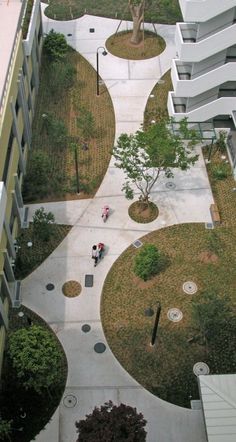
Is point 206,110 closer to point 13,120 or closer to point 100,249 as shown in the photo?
point 100,249

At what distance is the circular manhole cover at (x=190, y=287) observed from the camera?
35250mm

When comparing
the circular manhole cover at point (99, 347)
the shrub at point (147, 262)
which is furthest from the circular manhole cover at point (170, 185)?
the circular manhole cover at point (99, 347)

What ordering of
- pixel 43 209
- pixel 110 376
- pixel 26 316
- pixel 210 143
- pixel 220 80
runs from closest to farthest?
pixel 110 376
pixel 26 316
pixel 43 209
pixel 220 80
pixel 210 143

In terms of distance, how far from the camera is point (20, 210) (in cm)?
3941

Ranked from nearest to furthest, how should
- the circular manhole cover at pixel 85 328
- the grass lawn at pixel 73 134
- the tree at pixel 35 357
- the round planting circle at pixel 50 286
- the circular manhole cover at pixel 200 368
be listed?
the tree at pixel 35 357
the circular manhole cover at pixel 200 368
the circular manhole cover at pixel 85 328
the round planting circle at pixel 50 286
the grass lawn at pixel 73 134

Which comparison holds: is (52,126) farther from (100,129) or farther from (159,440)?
(159,440)

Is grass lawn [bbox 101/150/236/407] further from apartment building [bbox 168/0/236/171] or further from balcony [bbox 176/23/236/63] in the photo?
balcony [bbox 176/23/236/63]

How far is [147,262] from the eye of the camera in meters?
35.0

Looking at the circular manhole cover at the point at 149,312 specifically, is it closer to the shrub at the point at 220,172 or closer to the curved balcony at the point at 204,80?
the shrub at the point at 220,172

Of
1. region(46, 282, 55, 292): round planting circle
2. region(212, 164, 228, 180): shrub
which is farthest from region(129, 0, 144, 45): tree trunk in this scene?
region(46, 282, 55, 292): round planting circle

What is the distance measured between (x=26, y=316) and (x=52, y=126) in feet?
60.0

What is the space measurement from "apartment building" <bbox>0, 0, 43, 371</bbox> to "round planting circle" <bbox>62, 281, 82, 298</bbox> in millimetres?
3163

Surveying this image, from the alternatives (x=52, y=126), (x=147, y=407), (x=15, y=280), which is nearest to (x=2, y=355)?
(x=15, y=280)

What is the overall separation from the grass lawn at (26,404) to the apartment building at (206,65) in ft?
75.3
